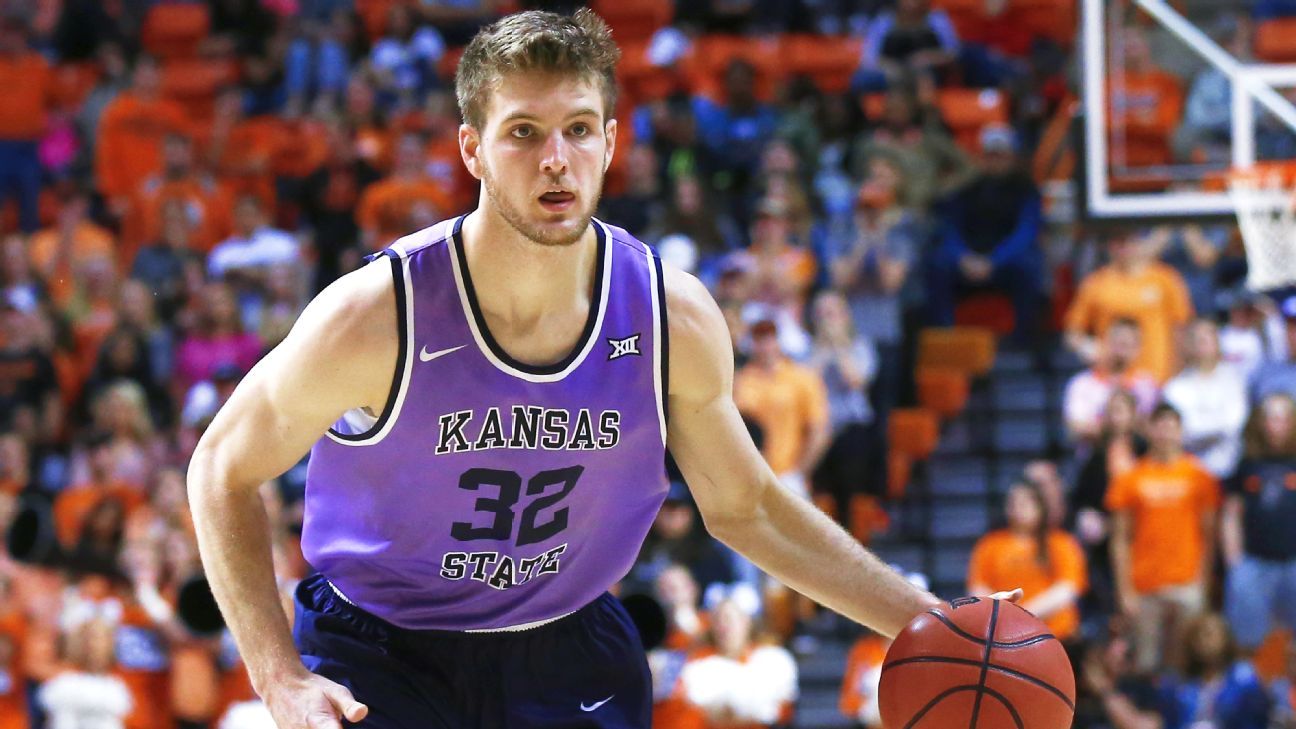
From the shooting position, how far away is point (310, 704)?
139 inches

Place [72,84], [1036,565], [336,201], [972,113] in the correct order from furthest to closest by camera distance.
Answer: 1. [72,84]
2. [972,113]
3. [336,201]
4. [1036,565]

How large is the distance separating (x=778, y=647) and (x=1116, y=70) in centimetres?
330

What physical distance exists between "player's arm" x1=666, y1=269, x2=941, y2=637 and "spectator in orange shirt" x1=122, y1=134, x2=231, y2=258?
8299mm

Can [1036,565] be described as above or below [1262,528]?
below

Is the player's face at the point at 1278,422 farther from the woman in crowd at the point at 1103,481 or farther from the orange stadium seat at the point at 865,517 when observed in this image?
the orange stadium seat at the point at 865,517

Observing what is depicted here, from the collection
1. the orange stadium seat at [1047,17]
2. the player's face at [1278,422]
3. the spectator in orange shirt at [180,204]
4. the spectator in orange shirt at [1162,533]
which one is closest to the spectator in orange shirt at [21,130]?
the spectator in orange shirt at [180,204]

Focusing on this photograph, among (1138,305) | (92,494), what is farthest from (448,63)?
(1138,305)

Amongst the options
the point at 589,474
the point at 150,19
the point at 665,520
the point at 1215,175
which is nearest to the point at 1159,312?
the point at 1215,175

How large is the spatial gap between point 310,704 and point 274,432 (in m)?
0.56

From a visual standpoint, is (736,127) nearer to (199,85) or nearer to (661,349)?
(199,85)

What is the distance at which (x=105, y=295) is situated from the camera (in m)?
11.4

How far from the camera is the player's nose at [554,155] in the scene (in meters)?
3.58

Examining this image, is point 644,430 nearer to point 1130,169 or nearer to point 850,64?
point 1130,169

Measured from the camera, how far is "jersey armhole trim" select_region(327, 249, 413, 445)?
12.2 feet
